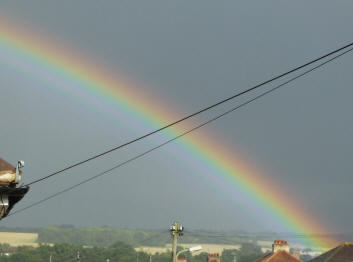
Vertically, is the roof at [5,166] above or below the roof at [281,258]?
below

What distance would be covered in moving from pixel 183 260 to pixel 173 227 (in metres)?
29.6

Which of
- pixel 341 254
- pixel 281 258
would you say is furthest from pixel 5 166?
pixel 281 258

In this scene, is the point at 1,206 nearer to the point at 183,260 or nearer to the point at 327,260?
the point at 327,260

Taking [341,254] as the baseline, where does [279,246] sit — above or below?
above

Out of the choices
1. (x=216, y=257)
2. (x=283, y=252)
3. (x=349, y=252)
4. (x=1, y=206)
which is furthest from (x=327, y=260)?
(x=1, y=206)

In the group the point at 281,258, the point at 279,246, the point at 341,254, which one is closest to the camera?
the point at 341,254

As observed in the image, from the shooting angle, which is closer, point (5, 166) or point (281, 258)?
point (5, 166)

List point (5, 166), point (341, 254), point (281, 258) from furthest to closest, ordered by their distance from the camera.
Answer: point (281, 258) → point (341, 254) → point (5, 166)

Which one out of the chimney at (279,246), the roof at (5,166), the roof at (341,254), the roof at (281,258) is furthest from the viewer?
the chimney at (279,246)

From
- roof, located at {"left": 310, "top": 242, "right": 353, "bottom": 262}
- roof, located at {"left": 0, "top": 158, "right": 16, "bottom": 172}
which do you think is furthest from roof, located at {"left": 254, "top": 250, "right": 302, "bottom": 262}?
roof, located at {"left": 0, "top": 158, "right": 16, "bottom": 172}

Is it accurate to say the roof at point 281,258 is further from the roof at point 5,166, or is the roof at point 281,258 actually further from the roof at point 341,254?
the roof at point 5,166

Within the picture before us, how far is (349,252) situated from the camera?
63.3 metres

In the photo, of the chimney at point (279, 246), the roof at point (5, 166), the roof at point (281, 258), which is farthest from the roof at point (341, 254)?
the roof at point (5, 166)

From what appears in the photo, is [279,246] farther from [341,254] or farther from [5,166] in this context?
[5,166]
